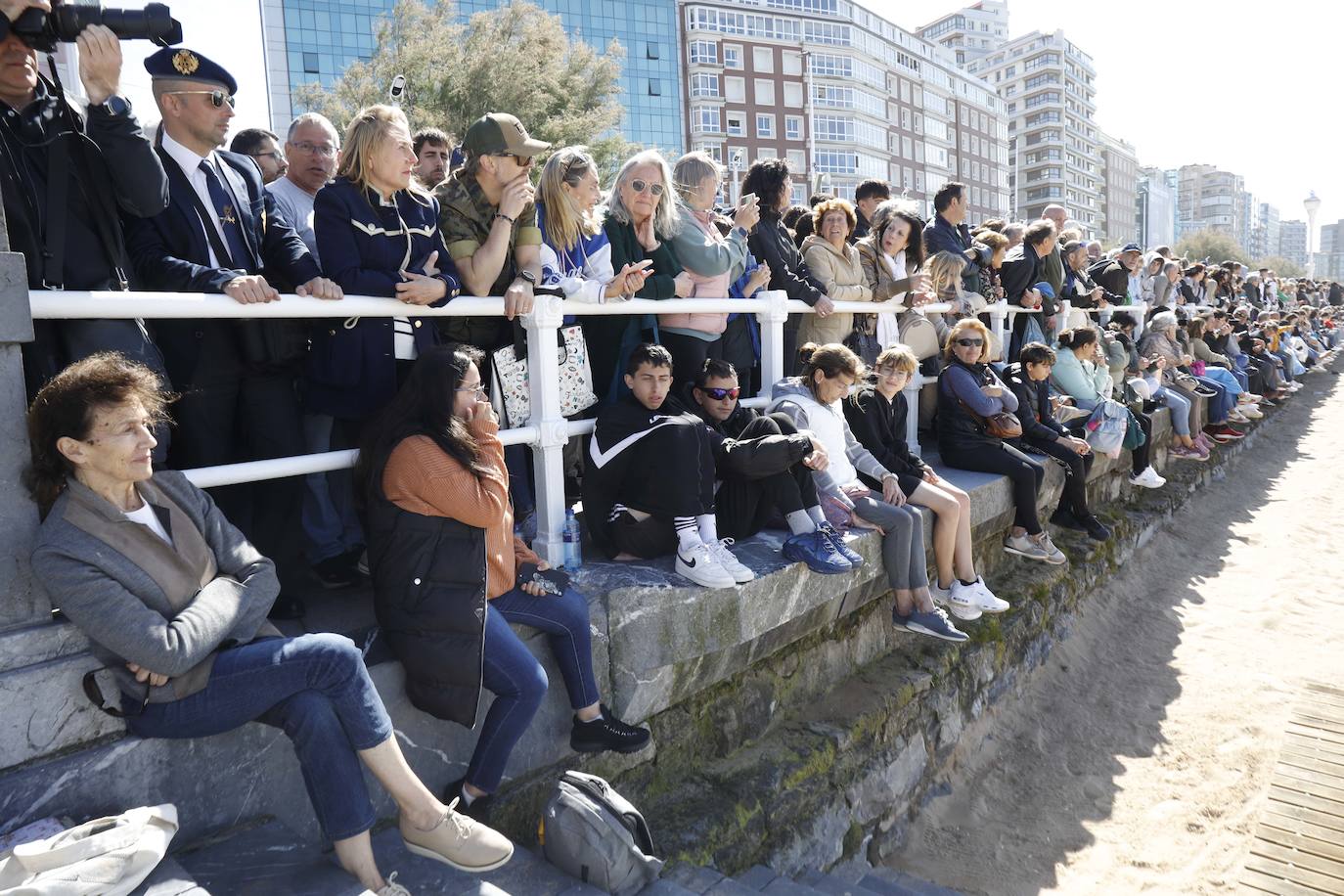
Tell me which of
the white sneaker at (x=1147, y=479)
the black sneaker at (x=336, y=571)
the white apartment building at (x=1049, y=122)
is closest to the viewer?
the black sneaker at (x=336, y=571)

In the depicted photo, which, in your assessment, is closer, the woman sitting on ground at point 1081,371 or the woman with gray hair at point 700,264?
the woman with gray hair at point 700,264

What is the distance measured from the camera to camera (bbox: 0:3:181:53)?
7.33ft

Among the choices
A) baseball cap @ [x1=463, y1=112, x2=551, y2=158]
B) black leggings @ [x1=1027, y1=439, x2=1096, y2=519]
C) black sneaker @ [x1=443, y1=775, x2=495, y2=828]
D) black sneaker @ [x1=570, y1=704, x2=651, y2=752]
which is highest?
baseball cap @ [x1=463, y1=112, x2=551, y2=158]

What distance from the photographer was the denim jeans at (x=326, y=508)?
318cm

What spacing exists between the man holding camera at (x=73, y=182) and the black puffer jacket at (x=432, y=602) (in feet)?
2.86

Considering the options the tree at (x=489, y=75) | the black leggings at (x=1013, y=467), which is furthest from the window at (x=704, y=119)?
the black leggings at (x=1013, y=467)

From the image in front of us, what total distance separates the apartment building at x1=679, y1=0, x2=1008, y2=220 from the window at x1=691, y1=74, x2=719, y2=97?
6 cm

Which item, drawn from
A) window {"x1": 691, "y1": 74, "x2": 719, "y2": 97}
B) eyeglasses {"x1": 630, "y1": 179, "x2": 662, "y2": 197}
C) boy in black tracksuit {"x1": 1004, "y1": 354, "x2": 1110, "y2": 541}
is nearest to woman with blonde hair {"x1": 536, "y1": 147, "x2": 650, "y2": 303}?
eyeglasses {"x1": 630, "y1": 179, "x2": 662, "y2": 197}

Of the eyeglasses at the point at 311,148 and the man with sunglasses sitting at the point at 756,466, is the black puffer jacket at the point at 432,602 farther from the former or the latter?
the eyeglasses at the point at 311,148

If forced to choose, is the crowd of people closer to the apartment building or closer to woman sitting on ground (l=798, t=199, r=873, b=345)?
woman sitting on ground (l=798, t=199, r=873, b=345)

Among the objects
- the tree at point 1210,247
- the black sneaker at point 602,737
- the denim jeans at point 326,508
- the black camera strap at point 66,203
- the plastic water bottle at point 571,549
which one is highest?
the tree at point 1210,247

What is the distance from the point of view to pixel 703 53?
53531mm

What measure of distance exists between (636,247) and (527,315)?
3.29 feet

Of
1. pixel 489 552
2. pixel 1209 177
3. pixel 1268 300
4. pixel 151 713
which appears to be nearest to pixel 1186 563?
pixel 489 552
